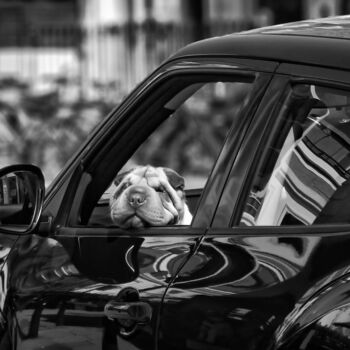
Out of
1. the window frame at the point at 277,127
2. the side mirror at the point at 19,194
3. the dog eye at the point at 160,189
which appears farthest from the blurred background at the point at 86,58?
the window frame at the point at 277,127

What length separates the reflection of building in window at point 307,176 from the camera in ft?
10.6

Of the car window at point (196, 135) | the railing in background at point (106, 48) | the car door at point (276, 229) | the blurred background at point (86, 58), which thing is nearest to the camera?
the car door at point (276, 229)

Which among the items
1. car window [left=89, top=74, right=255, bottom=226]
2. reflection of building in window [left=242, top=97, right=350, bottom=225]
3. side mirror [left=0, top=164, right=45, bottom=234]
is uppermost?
reflection of building in window [left=242, top=97, right=350, bottom=225]

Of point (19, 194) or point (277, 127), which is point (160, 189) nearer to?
point (19, 194)

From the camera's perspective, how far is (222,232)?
10.8ft

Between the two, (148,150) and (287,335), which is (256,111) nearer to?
(287,335)

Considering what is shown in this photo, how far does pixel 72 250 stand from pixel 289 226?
0.82 metres

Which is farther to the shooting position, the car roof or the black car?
the car roof

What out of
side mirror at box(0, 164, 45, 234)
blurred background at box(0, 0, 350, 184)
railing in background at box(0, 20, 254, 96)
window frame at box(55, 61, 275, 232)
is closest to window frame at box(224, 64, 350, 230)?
window frame at box(55, 61, 275, 232)

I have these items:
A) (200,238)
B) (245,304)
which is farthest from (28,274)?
(245,304)

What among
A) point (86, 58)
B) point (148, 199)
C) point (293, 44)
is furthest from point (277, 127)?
point (86, 58)

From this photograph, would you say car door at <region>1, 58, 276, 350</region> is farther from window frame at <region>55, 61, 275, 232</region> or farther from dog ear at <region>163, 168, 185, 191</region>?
dog ear at <region>163, 168, 185, 191</region>

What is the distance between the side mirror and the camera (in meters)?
3.93

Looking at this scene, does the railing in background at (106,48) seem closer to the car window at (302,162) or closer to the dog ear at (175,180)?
the dog ear at (175,180)
